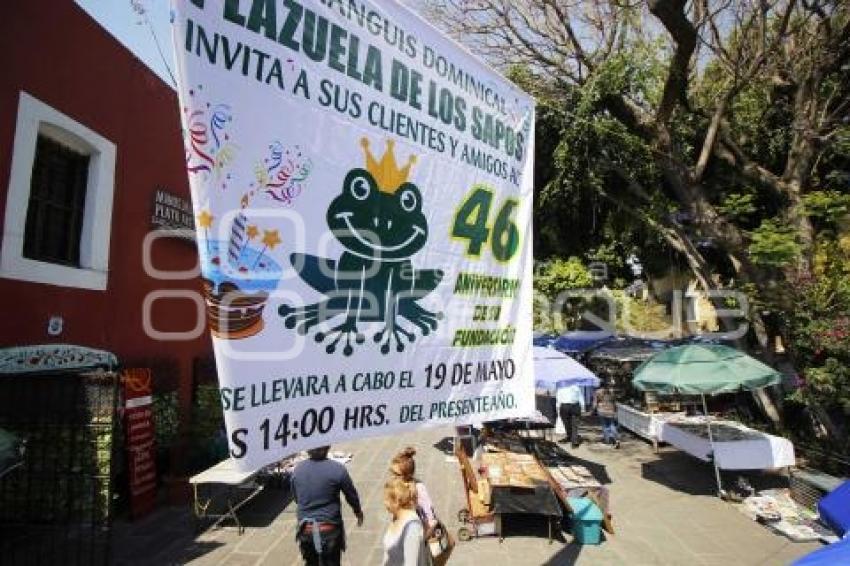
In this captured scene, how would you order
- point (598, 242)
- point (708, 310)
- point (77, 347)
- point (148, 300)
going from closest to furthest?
1. point (77, 347)
2. point (148, 300)
3. point (598, 242)
4. point (708, 310)

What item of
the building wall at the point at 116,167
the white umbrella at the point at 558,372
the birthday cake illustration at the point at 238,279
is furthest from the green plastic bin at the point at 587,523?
the building wall at the point at 116,167

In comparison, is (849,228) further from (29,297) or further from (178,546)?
(29,297)

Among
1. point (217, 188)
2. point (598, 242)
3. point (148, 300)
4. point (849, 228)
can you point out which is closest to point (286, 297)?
point (217, 188)

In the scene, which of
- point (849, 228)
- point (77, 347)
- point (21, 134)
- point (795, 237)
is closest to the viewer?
point (21, 134)

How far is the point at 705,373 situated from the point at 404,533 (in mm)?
7193

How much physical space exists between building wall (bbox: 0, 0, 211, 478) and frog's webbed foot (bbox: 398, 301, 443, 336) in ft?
19.0

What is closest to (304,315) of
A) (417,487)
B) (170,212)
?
(417,487)

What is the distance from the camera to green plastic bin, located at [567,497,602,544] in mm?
7816

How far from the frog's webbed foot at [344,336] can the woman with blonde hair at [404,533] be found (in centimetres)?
220

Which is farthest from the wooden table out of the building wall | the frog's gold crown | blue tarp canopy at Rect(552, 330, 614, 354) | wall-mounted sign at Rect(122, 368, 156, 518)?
blue tarp canopy at Rect(552, 330, 614, 354)

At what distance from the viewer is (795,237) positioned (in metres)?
12.2

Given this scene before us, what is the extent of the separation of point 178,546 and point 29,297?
11.6 ft

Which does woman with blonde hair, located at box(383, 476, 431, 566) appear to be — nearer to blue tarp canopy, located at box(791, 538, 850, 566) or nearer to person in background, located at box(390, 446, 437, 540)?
person in background, located at box(390, 446, 437, 540)

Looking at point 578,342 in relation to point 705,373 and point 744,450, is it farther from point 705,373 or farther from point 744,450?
point 705,373
